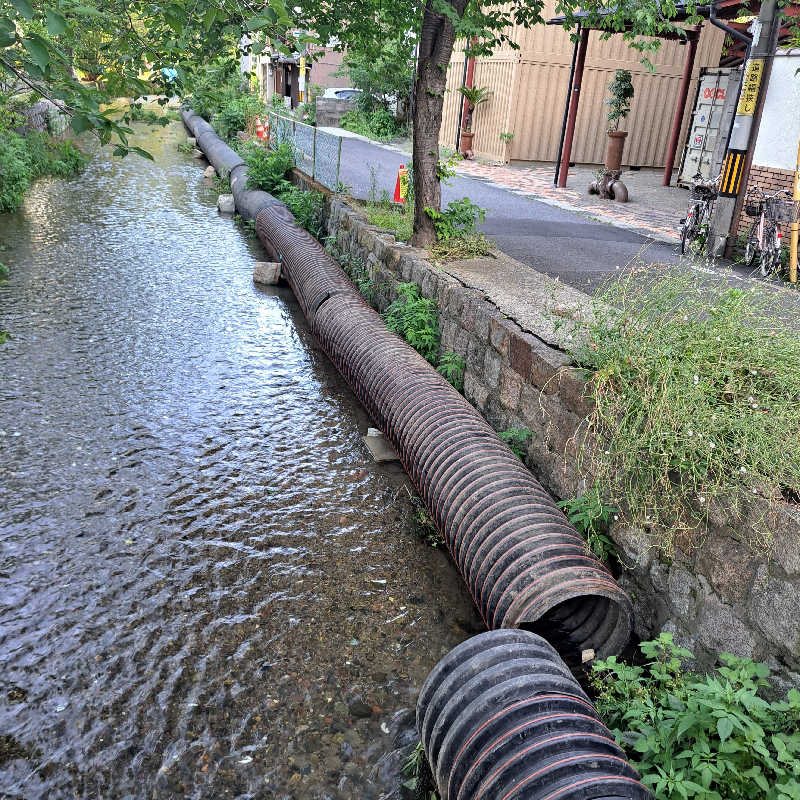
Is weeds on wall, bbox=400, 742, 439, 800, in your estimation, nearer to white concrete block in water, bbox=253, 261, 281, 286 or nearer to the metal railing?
white concrete block in water, bbox=253, 261, 281, 286

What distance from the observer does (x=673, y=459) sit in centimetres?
338

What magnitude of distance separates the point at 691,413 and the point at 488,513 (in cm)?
115

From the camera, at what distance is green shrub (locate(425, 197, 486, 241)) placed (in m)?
7.46

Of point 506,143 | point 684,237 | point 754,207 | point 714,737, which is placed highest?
point 506,143

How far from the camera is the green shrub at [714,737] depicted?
2354 millimetres

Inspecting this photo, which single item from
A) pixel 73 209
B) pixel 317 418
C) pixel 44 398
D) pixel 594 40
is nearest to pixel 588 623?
pixel 317 418

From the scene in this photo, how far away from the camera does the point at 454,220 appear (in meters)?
7.71

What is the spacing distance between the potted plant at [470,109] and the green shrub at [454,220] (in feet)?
40.8

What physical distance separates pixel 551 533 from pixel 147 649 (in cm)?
214

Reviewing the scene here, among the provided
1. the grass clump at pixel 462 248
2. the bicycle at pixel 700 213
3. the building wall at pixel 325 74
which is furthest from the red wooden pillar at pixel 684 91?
the building wall at pixel 325 74

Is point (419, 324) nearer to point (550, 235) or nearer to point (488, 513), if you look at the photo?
point (488, 513)

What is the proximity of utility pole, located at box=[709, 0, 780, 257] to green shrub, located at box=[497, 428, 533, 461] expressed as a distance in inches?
213

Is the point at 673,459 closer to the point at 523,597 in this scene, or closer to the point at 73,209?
the point at 523,597

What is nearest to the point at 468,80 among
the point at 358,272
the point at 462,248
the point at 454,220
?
the point at 358,272
